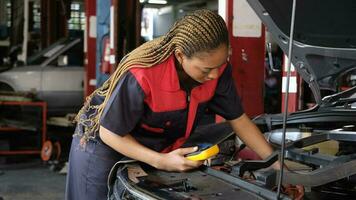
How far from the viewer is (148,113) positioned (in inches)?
70.0

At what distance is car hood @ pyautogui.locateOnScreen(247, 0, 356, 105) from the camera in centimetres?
209

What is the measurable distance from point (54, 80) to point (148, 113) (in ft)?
19.6

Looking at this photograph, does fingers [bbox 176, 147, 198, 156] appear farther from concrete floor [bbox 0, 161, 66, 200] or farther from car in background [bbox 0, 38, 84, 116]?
car in background [bbox 0, 38, 84, 116]

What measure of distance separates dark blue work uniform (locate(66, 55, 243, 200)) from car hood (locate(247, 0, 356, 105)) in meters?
0.35

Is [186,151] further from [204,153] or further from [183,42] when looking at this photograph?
[183,42]

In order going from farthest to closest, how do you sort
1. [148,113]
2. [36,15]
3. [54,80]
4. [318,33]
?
[36,15] < [54,80] < [318,33] < [148,113]

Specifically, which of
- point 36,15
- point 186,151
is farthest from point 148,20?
point 186,151

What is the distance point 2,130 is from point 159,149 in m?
5.18

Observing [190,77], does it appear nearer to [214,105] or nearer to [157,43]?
[157,43]

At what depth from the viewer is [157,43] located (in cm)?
179

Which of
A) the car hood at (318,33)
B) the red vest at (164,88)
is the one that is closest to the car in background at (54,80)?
the car hood at (318,33)

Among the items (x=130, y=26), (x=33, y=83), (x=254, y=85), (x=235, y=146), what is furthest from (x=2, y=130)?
(x=235, y=146)

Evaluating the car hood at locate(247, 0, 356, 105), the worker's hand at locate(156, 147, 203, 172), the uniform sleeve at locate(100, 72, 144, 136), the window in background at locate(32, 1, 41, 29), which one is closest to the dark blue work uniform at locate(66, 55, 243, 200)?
the uniform sleeve at locate(100, 72, 144, 136)

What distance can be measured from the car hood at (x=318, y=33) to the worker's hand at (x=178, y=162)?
2.29ft
